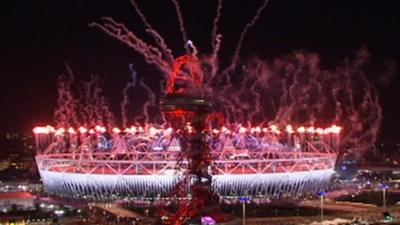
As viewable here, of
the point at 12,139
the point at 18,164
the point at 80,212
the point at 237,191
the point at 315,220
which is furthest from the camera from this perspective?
the point at 12,139

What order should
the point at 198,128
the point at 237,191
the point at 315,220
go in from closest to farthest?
the point at 198,128
the point at 315,220
the point at 237,191

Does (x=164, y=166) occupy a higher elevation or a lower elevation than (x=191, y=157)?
lower

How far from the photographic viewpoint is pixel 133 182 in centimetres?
5162

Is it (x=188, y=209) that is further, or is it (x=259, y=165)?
(x=259, y=165)

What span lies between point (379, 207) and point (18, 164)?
190 ft

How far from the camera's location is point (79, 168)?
5431 centimetres

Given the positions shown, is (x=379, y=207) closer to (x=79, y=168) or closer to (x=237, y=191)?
(x=237, y=191)

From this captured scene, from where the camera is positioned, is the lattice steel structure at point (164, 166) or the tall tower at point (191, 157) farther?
the lattice steel structure at point (164, 166)

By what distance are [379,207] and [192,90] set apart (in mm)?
16423

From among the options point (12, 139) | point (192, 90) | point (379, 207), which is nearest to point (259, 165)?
point (379, 207)

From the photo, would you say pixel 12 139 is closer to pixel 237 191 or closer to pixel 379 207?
pixel 237 191

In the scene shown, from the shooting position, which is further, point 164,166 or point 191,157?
point 164,166

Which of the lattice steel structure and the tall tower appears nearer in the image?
the tall tower

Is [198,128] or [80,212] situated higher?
[198,128]
